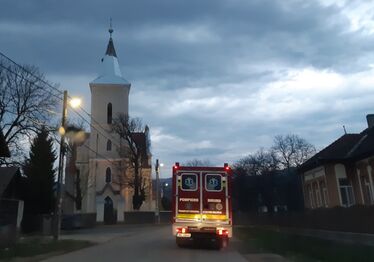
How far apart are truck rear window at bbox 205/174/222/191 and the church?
4515 cm

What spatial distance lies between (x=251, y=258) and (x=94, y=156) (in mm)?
55477

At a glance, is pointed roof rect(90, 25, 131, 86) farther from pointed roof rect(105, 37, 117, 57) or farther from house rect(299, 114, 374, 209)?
house rect(299, 114, 374, 209)

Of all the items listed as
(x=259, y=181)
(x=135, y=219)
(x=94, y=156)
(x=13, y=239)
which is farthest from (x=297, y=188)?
(x=13, y=239)

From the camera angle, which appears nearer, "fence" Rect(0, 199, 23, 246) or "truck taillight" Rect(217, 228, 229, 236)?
"truck taillight" Rect(217, 228, 229, 236)

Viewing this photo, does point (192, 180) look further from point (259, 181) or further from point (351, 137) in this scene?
point (259, 181)

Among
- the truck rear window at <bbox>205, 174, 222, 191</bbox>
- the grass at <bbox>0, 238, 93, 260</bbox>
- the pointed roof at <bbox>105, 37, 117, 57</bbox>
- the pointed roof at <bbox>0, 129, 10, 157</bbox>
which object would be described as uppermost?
the pointed roof at <bbox>105, 37, 117, 57</bbox>

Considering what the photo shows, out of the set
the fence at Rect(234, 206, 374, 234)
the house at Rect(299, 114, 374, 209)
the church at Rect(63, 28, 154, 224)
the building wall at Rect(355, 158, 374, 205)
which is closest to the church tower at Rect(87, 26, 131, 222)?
the church at Rect(63, 28, 154, 224)

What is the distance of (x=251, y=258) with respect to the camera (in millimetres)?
17156

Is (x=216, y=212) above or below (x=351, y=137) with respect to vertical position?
below

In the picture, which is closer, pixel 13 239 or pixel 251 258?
pixel 251 258

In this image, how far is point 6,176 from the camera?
2891cm

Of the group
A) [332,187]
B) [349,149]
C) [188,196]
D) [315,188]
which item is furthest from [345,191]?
[188,196]

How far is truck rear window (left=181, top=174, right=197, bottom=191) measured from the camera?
20.4 meters

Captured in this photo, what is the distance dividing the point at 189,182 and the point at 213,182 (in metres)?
1.07
